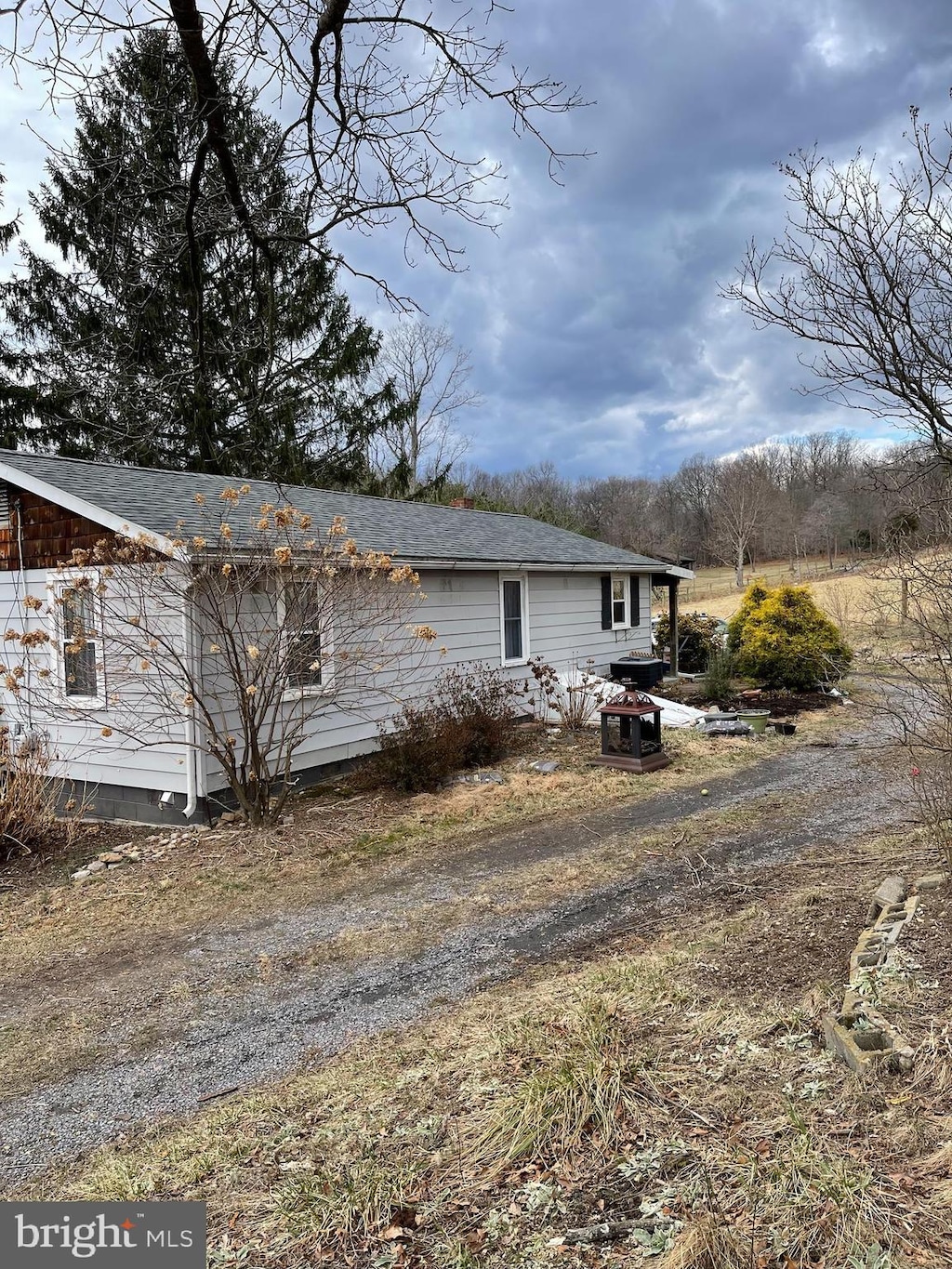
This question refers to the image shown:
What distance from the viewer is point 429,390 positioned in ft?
93.4

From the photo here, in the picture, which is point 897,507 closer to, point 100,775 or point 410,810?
point 410,810

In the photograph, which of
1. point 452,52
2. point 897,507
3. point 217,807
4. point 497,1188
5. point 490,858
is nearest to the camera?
point 497,1188

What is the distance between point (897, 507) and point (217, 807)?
6935mm

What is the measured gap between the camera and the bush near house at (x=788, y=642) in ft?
45.8

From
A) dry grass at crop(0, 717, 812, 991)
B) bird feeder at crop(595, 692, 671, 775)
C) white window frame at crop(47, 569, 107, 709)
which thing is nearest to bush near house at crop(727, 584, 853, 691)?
dry grass at crop(0, 717, 812, 991)

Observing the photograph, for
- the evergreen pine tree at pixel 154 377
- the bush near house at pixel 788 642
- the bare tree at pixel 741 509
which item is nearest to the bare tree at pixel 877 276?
the evergreen pine tree at pixel 154 377

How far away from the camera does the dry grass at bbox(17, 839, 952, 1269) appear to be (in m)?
2.10

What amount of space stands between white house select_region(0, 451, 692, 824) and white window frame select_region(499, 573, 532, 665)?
0.08ft

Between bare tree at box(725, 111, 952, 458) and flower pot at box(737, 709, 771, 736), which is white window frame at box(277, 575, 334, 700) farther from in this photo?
flower pot at box(737, 709, 771, 736)

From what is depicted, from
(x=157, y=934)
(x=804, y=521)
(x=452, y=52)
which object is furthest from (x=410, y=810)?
(x=804, y=521)

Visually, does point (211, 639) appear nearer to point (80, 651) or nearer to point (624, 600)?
point (80, 651)

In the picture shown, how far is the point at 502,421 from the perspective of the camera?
20.8m

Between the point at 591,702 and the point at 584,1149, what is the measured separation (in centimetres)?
1043

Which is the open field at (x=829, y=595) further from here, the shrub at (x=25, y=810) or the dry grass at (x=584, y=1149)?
the shrub at (x=25, y=810)
